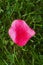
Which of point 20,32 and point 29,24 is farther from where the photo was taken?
point 29,24

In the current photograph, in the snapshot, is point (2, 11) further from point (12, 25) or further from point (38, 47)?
point (38, 47)

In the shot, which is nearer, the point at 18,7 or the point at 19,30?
the point at 19,30

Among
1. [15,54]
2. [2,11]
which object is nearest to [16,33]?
[15,54]
